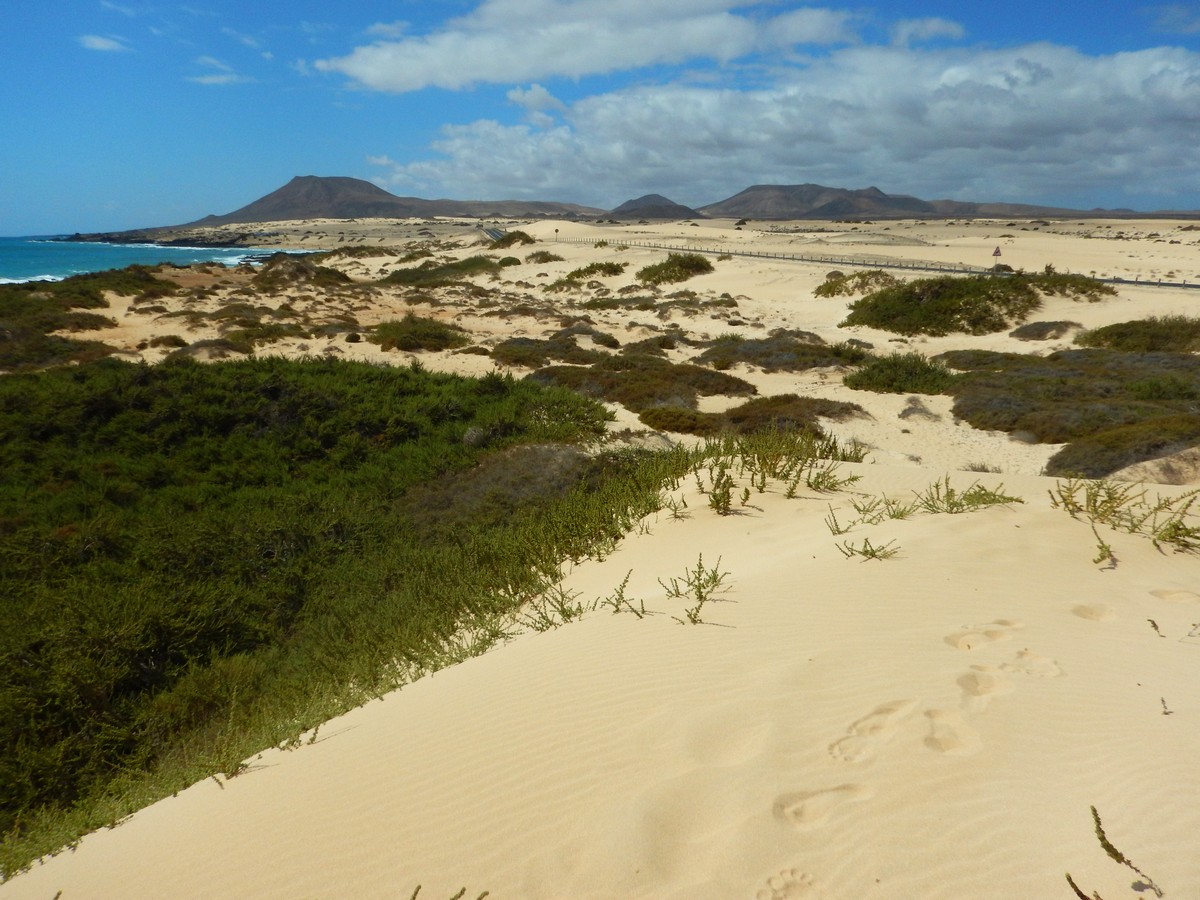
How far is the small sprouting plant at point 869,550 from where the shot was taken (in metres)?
5.43

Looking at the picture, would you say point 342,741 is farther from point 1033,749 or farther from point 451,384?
point 451,384

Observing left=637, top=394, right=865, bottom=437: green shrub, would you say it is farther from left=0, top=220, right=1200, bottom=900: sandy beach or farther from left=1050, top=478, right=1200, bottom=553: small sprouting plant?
left=0, top=220, right=1200, bottom=900: sandy beach

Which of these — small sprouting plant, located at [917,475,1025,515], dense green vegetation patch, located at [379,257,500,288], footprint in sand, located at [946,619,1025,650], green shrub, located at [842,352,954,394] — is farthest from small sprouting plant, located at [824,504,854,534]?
dense green vegetation patch, located at [379,257,500,288]

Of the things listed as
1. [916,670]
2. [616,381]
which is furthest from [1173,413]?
[916,670]

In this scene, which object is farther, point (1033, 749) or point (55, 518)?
point (55, 518)

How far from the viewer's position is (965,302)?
2608cm

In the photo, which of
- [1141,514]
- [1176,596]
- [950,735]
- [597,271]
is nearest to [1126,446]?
[1141,514]

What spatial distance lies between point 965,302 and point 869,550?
25166 mm

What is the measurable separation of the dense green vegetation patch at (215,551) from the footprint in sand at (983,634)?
4.14m

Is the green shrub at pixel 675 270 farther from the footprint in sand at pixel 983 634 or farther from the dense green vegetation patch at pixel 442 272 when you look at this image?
the footprint in sand at pixel 983 634

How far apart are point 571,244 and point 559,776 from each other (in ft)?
192

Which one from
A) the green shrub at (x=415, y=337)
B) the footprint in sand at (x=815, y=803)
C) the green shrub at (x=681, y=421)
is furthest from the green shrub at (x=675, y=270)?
the footprint in sand at (x=815, y=803)

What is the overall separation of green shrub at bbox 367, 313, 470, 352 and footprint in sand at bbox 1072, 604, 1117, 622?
19.4 metres

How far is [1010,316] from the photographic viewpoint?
2544 cm
